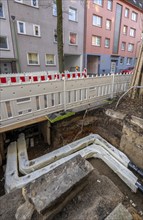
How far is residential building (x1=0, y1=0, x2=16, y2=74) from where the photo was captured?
7949mm

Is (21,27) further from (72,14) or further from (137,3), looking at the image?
(137,3)

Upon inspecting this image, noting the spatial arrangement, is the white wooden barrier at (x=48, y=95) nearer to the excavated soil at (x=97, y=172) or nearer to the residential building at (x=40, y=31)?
the excavated soil at (x=97, y=172)

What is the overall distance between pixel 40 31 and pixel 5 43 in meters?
3.02

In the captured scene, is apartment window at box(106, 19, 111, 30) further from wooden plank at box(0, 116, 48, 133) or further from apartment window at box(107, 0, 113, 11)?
wooden plank at box(0, 116, 48, 133)

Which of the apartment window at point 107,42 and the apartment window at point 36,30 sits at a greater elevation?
the apartment window at point 107,42

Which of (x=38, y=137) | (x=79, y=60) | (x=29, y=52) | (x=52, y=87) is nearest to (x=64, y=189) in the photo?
(x=52, y=87)

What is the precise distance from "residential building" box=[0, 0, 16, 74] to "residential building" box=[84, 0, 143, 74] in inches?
298

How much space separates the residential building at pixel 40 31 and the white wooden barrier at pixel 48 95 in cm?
790

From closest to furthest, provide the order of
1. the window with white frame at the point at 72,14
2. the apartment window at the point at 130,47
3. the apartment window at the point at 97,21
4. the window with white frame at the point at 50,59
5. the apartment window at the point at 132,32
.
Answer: the window with white frame at the point at 50,59 < the window with white frame at the point at 72,14 < the apartment window at the point at 97,21 < the apartment window at the point at 132,32 < the apartment window at the point at 130,47

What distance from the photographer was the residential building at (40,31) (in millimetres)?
8617

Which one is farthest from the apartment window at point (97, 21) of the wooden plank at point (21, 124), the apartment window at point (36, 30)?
the wooden plank at point (21, 124)

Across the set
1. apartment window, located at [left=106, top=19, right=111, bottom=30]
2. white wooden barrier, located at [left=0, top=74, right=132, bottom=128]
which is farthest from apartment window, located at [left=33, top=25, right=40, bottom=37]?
apartment window, located at [left=106, top=19, right=111, bottom=30]

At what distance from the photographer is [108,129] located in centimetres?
311

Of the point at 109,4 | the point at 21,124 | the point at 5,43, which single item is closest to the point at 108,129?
the point at 21,124
